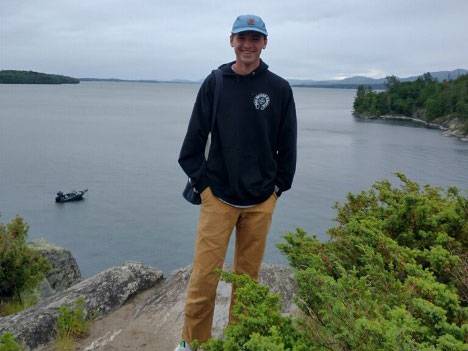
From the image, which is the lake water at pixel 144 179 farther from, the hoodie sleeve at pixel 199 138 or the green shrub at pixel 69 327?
the hoodie sleeve at pixel 199 138

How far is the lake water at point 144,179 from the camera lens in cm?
2772

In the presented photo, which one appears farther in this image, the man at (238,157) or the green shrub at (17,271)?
the green shrub at (17,271)

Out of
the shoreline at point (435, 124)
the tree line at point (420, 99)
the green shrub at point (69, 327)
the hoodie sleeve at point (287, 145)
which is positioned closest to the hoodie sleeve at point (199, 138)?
the hoodie sleeve at point (287, 145)

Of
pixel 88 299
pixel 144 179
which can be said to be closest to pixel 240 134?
pixel 88 299

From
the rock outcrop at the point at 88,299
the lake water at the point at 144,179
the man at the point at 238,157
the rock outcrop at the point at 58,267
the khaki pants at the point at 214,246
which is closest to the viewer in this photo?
the man at the point at 238,157

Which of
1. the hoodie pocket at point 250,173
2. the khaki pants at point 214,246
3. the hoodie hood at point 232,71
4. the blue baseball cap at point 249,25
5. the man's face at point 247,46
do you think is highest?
the blue baseball cap at point 249,25

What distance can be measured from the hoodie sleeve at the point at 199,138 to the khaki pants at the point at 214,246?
13cm

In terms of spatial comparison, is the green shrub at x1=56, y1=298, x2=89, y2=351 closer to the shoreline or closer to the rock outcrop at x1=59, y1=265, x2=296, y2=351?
the rock outcrop at x1=59, y1=265, x2=296, y2=351

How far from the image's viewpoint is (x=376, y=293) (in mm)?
3236

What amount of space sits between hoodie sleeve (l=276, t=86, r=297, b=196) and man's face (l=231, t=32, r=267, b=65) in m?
0.42

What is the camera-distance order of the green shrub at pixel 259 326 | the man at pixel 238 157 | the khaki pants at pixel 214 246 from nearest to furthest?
the green shrub at pixel 259 326 < the man at pixel 238 157 < the khaki pants at pixel 214 246

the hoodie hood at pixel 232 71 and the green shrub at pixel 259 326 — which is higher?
the hoodie hood at pixel 232 71

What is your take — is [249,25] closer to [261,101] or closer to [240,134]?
[261,101]

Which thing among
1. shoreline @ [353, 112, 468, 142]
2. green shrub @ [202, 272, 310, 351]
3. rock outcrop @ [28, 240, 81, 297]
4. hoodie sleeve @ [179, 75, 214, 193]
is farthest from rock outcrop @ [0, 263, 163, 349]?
shoreline @ [353, 112, 468, 142]
